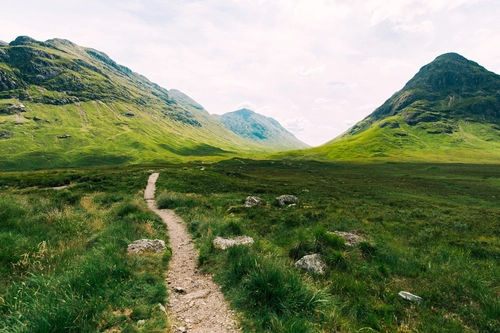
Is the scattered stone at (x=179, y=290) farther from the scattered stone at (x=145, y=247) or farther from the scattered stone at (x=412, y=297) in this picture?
the scattered stone at (x=412, y=297)

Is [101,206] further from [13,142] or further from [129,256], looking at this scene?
[13,142]

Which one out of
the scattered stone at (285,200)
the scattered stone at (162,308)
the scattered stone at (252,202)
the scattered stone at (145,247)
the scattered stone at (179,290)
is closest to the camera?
the scattered stone at (162,308)

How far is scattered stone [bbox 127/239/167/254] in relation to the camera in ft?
32.7

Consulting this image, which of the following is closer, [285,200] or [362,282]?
[362,282]

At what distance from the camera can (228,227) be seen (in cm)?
1378

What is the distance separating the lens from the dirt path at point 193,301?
19.5 ft

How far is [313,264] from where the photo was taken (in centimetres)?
952

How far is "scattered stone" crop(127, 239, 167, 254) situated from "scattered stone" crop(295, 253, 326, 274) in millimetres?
6203

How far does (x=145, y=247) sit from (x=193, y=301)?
4330 mm

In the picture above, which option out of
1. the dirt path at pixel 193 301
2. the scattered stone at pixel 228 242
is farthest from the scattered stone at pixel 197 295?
the scattered stone at pixel 228 242

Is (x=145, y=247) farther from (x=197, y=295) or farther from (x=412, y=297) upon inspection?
(x=412, y=297)

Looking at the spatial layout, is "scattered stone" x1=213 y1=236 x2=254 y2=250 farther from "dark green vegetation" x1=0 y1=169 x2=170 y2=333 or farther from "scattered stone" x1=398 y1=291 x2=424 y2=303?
"scattered stone" x1=398 y1=291 x2=424 y2=303

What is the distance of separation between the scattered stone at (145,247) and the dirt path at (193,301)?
0.77 metres

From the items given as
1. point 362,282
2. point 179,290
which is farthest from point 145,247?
point 362,282
